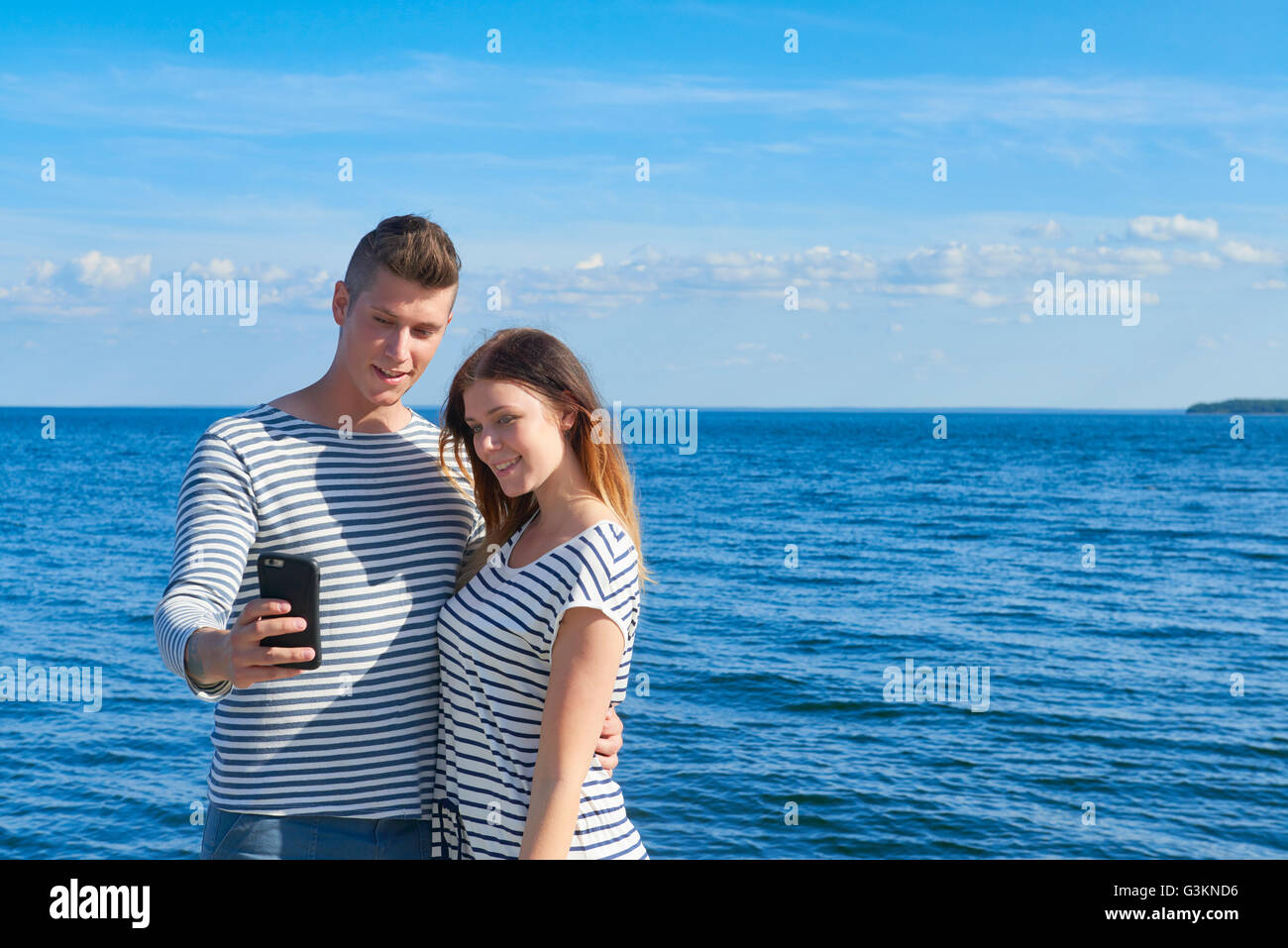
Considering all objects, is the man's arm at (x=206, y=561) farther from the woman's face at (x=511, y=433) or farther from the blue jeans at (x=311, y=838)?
the woman's face at (x=511, y=433)

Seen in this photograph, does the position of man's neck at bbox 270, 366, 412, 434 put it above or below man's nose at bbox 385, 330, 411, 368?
below

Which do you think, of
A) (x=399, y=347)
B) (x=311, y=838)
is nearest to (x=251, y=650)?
(x=311, y=838)

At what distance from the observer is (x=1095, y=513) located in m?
53.4

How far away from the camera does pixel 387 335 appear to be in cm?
331

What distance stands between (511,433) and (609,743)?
1.00 metres

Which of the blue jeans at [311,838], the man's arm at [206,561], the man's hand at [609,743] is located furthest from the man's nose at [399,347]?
the blue jeans at [311,838]

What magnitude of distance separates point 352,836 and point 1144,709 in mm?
20506

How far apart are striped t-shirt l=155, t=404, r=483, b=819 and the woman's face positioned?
0.41 m

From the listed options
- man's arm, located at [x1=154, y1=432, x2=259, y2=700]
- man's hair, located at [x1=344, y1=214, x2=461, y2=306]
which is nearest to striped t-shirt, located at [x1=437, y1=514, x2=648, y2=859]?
man's arm, located at [x1=154, y1=432, x2=259, y2=700]

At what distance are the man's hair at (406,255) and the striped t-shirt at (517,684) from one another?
942mm

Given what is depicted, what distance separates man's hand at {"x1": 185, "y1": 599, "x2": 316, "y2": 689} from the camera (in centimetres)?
261

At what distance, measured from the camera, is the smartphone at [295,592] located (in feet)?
8.68

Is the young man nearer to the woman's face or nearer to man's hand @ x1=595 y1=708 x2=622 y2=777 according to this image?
man's hand @ x1=595 y1=708 x2=622 y2=777
